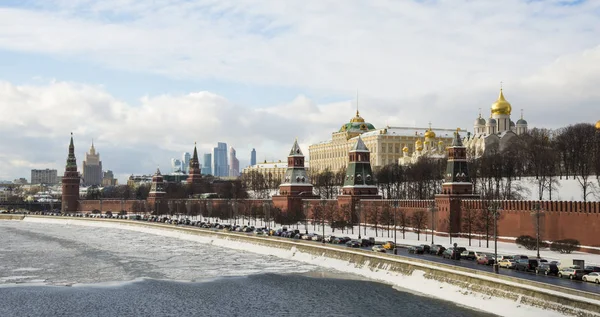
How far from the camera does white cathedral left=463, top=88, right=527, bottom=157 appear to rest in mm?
116375

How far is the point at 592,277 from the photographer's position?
3525cm

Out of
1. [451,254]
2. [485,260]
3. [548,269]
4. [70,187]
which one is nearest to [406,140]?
[70,187]

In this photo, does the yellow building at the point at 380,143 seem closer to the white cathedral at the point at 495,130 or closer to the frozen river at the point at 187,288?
the white cathedral at the point at 495,130

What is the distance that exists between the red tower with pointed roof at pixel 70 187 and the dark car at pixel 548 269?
132765 mm

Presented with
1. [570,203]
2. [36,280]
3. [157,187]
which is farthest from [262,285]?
[157,187]

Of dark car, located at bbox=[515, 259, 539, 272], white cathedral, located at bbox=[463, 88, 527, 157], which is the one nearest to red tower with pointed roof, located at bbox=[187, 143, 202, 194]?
white cathedral, located at bbox=[463, 88, 527, 157]

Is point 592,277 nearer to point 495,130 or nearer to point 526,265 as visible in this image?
point 526,265

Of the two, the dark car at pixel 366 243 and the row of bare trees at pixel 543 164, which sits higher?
the row of bare trees at pixel 543 164

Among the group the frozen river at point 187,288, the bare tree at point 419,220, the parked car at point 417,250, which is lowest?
the frozen river at point 187,288

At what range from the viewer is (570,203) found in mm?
54188

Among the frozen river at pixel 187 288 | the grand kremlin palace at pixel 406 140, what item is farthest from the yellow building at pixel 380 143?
the frozen river at pixel 187 288

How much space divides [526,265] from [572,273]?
12.3 feet

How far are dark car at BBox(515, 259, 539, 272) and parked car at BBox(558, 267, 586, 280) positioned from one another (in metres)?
2.55

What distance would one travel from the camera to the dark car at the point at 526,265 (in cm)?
3988
